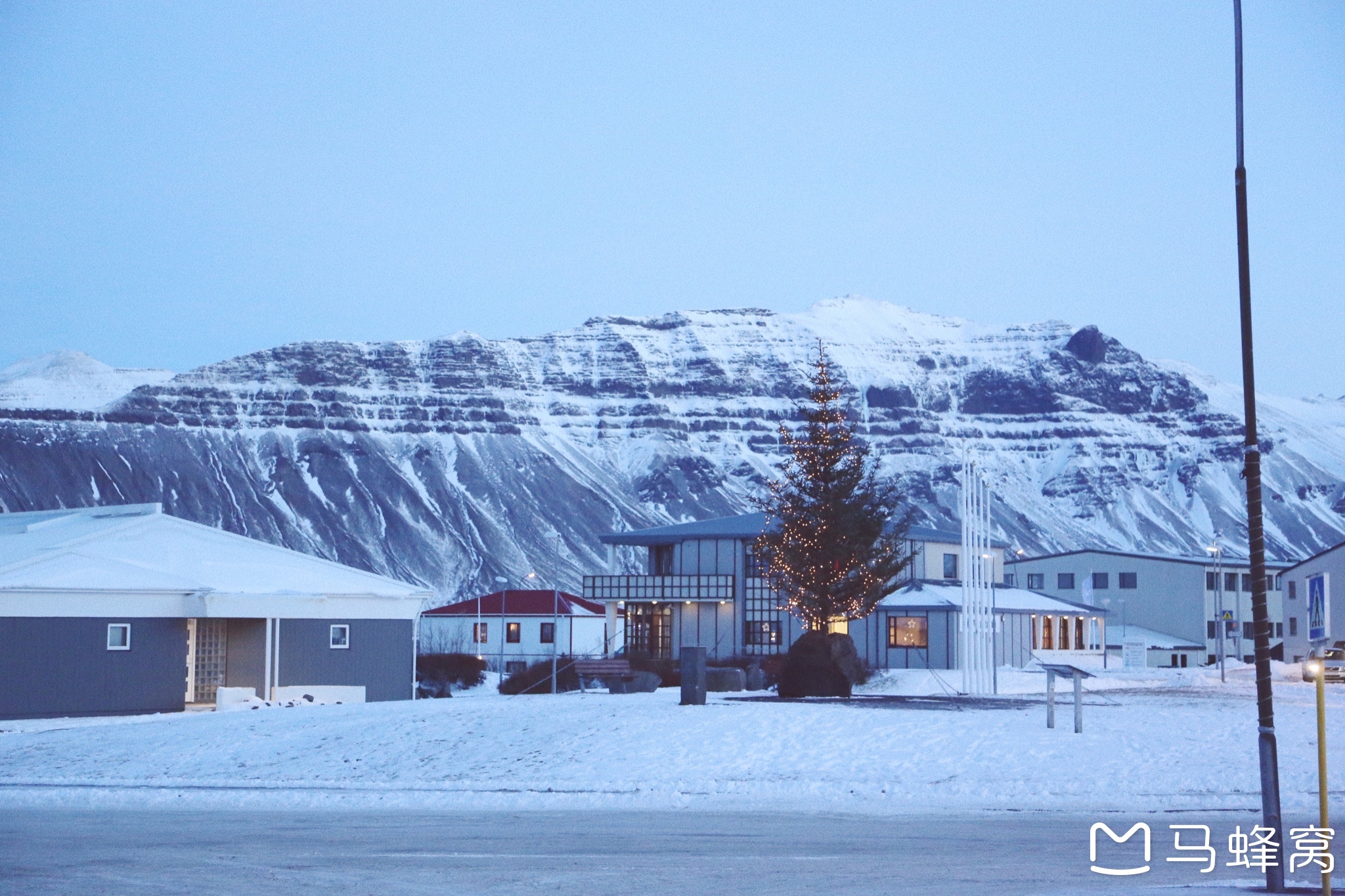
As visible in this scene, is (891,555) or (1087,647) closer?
(891,555)

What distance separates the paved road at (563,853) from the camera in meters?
12.1

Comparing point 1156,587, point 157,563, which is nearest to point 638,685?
point 157,563

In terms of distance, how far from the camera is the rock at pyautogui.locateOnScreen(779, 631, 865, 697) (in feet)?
109

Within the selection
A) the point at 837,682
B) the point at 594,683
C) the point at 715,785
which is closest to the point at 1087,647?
the point at 594,683

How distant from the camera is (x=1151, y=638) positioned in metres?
84.9

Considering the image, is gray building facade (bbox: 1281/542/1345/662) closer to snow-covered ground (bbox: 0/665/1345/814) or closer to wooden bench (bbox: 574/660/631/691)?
wooden bench (bbox: 574/660/631/691)

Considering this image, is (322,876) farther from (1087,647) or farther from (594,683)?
(1087,647)

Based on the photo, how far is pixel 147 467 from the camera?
590ft

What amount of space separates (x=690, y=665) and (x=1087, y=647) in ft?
138

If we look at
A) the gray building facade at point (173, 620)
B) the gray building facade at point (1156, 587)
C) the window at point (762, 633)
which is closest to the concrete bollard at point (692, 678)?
the gray building facade at point (173, 620)

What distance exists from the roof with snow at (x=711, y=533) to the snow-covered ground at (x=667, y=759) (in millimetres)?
33707

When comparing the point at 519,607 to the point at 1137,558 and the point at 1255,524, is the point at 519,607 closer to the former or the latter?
the point at 1137,558

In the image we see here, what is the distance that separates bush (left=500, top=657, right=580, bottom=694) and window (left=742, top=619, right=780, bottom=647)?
1173cm

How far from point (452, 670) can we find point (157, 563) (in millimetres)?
22225
